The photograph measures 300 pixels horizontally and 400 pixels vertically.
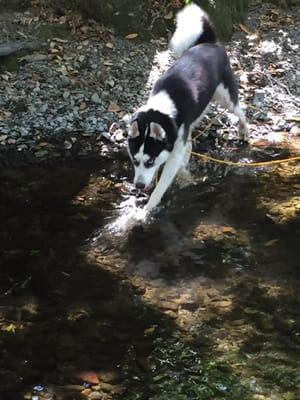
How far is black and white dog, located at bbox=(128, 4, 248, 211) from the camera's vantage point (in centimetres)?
537

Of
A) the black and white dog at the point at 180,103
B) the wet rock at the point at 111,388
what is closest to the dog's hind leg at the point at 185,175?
the black and white dog at the point at 180,103

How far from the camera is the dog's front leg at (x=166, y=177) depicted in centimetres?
576

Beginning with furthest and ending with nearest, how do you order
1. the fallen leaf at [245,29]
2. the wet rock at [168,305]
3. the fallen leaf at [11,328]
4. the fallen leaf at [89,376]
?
the fallen leaf at [245,29] → the wet rock at [168,305] → the fallen leaf at [11,328] → the fallen leaf at [89,376]

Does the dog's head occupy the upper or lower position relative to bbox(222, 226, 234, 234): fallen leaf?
upper

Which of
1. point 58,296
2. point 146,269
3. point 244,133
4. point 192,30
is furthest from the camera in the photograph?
point 244,133

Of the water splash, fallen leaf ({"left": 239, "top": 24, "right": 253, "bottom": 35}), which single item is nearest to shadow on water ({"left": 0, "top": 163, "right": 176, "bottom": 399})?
the water splash

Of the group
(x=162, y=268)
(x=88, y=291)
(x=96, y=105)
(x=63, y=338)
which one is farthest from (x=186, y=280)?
(x=96, y=105)

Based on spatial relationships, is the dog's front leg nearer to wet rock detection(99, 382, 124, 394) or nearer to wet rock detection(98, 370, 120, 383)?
wet rock detection(98, 370, 120, 383)

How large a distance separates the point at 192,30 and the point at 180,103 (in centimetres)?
124

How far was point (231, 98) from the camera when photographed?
691 centimetres

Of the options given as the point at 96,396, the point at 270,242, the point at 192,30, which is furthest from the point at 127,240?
the point at 192,30

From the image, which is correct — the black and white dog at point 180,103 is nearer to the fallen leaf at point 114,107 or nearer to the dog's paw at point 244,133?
the dog's paw at point 244,133

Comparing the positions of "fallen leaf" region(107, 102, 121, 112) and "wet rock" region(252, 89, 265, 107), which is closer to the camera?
"fallen leaf" region(107, 102, 121, 112)

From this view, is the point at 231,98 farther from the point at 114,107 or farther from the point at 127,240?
the point at 127,240
